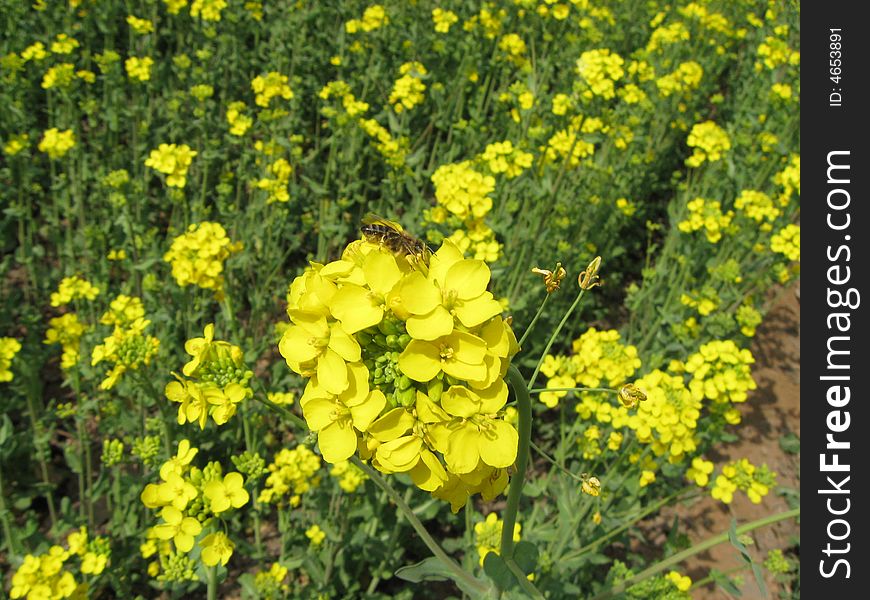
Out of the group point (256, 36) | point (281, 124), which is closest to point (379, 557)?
point (281, 124)

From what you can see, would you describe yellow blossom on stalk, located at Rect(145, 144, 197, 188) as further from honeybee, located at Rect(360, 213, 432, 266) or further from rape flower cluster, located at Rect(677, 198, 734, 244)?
rape flower cluster, located at Rect(677, 198, 734, 244)

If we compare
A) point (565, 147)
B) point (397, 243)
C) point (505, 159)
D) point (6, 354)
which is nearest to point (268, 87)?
point (505, 159)

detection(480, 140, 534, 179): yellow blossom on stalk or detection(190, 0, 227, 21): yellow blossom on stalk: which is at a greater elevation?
detection(190, 0, 227, 21): yellow blossom on stalk

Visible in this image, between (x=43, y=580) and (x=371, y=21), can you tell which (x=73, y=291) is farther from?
(x=371, y=21)

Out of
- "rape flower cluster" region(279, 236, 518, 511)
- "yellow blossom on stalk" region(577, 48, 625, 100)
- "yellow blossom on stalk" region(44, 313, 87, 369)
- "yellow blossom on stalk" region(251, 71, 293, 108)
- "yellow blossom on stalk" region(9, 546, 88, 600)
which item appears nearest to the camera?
"rape flower cluster" region(279, 236, 518, 511)

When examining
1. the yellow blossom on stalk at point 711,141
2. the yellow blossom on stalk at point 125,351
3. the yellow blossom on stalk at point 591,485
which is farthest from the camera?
the yellow blossom on stalk at point 711,141

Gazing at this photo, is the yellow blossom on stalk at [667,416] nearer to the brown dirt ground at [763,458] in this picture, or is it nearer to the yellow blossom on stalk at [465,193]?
the brown dirt ground at [763,458]

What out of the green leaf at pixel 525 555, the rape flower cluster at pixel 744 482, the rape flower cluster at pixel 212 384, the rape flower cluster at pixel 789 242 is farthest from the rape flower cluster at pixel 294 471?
the rape flower cluster at pixel 789 242

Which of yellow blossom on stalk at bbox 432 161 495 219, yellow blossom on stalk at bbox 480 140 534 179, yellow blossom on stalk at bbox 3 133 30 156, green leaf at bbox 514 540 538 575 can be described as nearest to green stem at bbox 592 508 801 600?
green leaf at bbox 514 540 538 575
